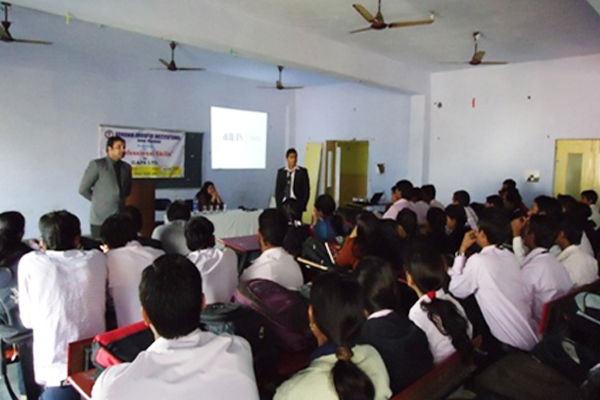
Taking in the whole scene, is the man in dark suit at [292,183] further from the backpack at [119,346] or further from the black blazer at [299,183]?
the backpack at [119,346]

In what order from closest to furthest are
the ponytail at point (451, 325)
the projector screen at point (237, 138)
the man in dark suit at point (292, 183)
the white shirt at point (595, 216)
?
the ponytail at point (451, 325)
the man in dark suit at point (292, 183)
the white shirt at point (595, 216)
the projector screen at point (237, 138)

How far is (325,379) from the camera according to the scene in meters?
1.17

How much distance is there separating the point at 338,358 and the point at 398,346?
1.06 ft

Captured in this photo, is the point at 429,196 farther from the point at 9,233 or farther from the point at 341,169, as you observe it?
the point at 9,233

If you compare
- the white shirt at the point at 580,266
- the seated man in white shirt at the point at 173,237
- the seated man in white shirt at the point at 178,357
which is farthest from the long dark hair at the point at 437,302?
the seated man in white shirt at the point at 173,237

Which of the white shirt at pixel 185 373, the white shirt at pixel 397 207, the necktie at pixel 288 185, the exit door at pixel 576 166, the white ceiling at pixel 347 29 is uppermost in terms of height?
the white ceiling at pixel 347 29

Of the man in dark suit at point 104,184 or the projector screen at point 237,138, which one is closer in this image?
the man in dark suit at point 104,184

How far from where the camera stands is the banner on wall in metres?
7.04

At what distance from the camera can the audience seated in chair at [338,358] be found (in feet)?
3.80

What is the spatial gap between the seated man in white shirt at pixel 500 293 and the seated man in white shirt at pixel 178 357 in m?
1.56

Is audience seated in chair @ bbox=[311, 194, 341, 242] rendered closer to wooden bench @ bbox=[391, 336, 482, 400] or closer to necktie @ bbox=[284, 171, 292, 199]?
necktie @ bbox=[284, 171, 292, 199]

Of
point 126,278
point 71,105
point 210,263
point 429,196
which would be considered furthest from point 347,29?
point 71,105


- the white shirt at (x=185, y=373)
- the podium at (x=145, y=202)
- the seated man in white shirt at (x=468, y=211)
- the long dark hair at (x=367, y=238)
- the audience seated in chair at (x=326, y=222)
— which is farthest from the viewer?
the podium at (x=145, y=202)

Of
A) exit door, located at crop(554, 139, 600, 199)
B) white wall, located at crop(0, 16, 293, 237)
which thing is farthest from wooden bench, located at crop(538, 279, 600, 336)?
white wall, located at crop(0, 16, 293, 237)
